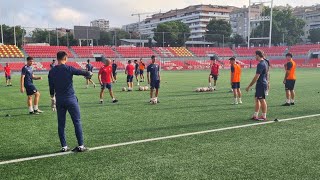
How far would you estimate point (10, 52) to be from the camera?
51.2 meters

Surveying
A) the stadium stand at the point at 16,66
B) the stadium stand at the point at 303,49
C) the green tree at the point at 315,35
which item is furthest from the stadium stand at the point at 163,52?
the green tree at the point at 315,35

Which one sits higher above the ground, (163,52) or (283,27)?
(283,27)

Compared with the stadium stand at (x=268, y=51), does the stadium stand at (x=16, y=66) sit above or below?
below

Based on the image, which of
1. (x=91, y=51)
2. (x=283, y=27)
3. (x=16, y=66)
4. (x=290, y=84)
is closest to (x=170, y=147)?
(x=290, y=84)

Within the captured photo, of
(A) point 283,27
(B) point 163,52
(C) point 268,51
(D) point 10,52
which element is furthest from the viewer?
(A) point 283,27

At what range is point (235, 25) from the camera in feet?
509

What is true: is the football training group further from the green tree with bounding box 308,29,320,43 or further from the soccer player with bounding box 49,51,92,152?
the green tree with bounding box 308,29,320,43

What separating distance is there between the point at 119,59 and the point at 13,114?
47.7m

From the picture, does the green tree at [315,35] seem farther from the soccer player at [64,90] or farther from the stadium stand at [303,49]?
the soccer player at [64,90]

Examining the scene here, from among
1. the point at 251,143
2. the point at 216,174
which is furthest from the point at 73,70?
the point at 251,143

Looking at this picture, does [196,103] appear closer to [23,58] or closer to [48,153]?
[48,153]

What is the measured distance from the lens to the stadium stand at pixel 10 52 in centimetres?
4993

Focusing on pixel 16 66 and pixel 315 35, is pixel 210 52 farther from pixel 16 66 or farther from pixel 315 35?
pixel 315 35

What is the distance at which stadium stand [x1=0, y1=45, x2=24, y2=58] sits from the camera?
164 ft
